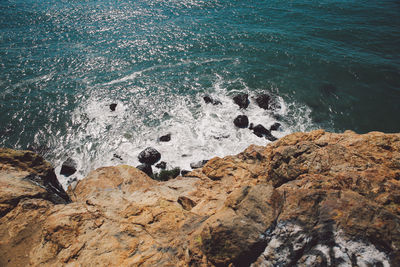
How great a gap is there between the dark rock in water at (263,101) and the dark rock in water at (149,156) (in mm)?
15149

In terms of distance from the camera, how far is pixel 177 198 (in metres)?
11.1

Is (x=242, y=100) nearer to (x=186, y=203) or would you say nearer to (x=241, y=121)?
(x=241, y=121)

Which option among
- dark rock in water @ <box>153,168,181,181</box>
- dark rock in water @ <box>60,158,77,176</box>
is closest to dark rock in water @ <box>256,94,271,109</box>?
dark rock in water @ <box>153,168,181,181</box>

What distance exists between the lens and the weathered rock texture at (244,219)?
20.4 ft

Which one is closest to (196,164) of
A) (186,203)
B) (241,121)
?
(241,121)

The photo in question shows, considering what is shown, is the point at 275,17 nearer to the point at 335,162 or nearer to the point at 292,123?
the point at 292,123

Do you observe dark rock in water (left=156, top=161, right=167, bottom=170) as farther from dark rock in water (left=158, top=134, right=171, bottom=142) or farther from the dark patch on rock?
the dark patch on rock

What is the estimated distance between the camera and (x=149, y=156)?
69.3 ft

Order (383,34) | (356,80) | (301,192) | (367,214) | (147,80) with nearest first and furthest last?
1. (367,214)
2. (301,192)
3. (356,80)
4. (147,80)
5. (383,34)

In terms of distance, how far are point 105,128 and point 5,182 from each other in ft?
48.9

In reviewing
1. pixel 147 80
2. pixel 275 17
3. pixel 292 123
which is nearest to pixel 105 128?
pixel 147 80

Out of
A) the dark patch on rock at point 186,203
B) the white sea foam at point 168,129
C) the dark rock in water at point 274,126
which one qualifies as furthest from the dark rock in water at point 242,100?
the dark patch on rock at point 186,203

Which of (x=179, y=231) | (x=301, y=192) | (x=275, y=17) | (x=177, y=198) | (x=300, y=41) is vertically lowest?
(x=177, y=198)

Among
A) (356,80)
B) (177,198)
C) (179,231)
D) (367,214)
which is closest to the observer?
(367,214)
